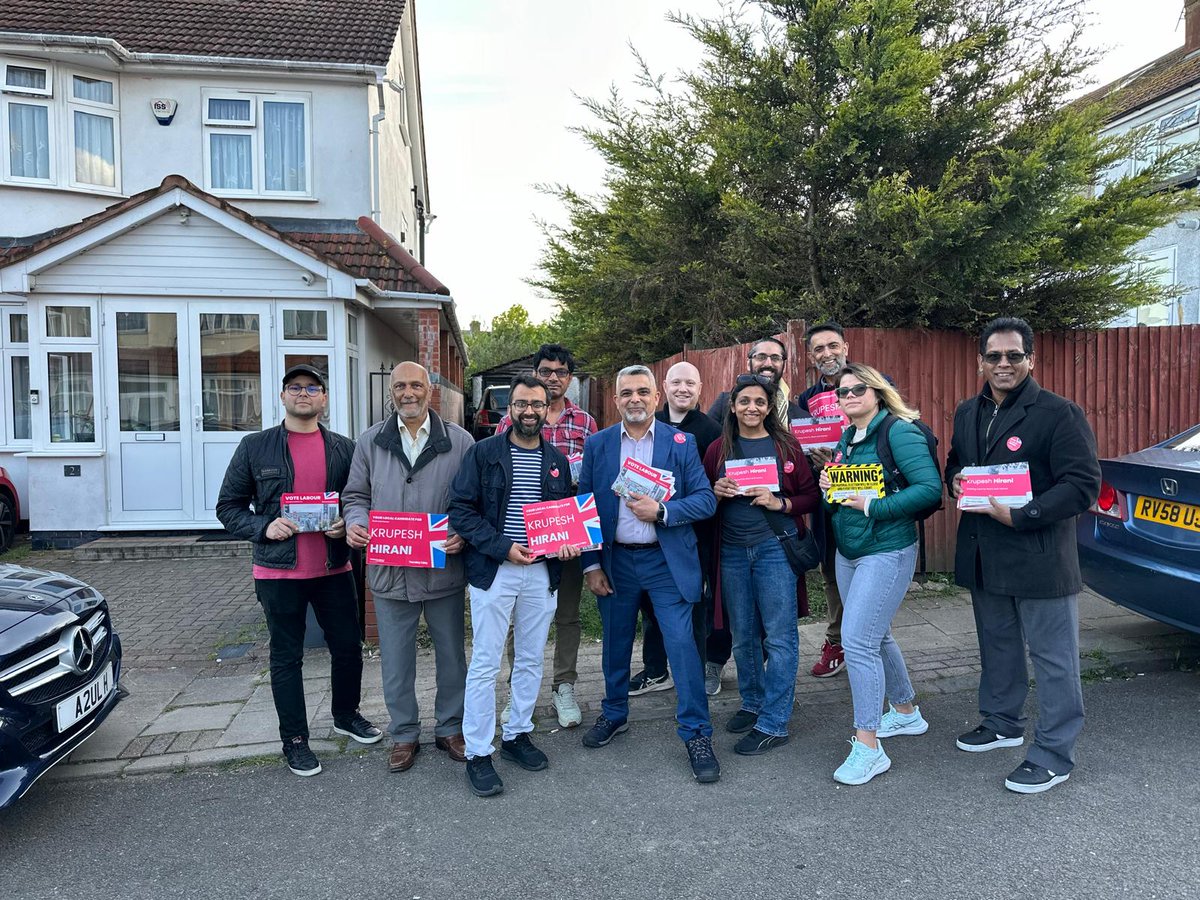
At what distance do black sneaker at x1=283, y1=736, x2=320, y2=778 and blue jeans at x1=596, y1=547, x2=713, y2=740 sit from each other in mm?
1466

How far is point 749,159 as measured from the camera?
24.3 feet

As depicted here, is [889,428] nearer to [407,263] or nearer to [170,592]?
[170,592]

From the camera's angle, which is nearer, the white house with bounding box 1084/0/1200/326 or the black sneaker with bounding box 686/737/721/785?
the black sneaker with bounding box 686/737/721/785

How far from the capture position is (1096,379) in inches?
297

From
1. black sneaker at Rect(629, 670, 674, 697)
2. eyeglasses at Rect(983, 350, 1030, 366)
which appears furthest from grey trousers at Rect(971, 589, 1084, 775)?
black sneaker at Rect(629, 670, 674, 697)

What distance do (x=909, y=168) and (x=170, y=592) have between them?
7879 mm

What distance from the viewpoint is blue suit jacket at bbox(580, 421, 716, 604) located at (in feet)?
12.9

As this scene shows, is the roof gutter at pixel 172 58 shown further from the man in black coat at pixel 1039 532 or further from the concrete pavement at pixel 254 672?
the man in black coat at pixel 1039 532

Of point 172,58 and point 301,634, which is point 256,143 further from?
point 301,634

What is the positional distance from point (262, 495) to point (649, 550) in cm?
193

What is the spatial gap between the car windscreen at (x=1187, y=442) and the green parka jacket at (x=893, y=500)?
228 cm

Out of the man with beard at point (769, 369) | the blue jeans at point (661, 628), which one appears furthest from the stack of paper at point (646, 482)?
the man with beard at point (769, 369)

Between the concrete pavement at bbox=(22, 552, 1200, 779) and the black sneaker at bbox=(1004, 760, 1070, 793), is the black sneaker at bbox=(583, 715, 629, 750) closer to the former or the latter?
the concrete pavement at bbox=(22, 552, 1200, 779)

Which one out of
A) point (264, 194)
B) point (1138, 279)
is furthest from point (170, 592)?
point (1138, 279)
